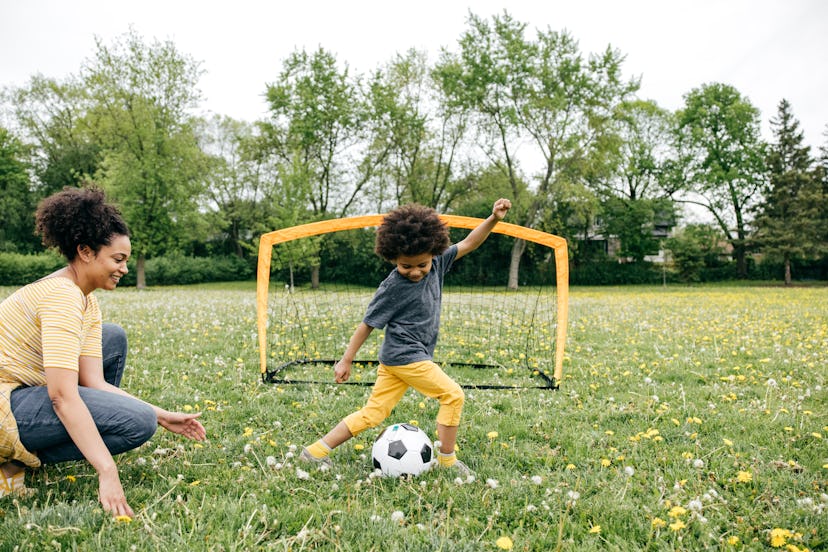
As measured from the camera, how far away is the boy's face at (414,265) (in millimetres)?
3518

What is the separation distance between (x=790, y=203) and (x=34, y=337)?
4813cm

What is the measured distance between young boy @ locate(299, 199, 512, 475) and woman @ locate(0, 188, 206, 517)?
124 cm

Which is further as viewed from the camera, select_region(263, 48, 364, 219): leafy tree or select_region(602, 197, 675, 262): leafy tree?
select_region(602, 197, 675, 262): leafy tree

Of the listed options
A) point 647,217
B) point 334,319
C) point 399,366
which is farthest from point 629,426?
point 647,217

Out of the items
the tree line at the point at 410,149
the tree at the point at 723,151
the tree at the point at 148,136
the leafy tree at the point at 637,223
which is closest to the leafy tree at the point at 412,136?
the tree line at the point at 410,149

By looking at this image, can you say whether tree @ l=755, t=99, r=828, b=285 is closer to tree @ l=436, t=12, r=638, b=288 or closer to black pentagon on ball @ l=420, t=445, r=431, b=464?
tree @ l=436, t=12, r=638, b=288

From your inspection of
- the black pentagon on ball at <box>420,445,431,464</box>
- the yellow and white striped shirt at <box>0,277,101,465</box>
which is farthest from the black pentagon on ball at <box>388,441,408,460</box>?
the yellow and white striped shirt at <box>0,277,101,465</box>

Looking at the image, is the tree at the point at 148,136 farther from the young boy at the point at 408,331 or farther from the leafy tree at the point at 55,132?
the young boy at the point at 408,331

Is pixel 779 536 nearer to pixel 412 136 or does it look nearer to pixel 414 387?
pixel 414 387

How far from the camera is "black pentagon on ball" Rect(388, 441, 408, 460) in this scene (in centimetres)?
350

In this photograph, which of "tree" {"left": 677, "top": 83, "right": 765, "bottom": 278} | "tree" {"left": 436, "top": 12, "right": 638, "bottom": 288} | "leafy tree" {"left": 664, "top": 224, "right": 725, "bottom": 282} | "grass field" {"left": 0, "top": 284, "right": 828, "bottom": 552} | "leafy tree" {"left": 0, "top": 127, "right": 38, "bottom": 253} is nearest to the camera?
"grass field" {"left": 0, "top": 284, "right": 828, "bottom": 552}

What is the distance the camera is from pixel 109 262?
10.0 ft

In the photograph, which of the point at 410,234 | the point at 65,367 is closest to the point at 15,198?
the point at 65,367

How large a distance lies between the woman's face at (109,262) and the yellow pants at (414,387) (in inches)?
69.1
